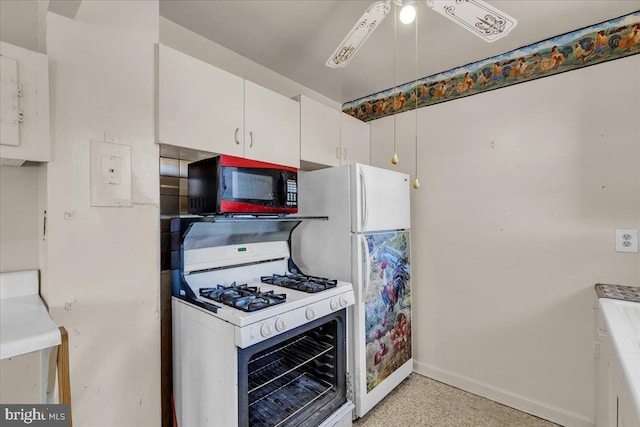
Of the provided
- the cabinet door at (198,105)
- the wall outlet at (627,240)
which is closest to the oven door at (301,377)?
the cabinet door at (198,105)

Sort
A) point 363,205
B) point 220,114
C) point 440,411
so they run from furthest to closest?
point 440,411
point 363,205
point 220,114

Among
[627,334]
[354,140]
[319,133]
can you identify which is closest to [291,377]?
[627,334]

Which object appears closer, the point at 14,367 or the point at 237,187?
the point at 14,367

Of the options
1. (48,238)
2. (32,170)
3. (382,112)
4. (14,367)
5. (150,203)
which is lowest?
(14,367)

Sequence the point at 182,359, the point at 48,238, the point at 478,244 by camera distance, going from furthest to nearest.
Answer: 1. the point at 478,244
2. the point at 182,359
3. the point at 48,238

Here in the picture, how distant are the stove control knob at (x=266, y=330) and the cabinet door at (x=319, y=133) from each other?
4.16ft

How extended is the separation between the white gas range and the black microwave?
8 cm

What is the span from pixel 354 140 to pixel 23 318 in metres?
2.46

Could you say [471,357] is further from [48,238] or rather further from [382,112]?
[48,238]

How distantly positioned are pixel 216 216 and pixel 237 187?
195 mm

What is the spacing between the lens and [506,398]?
2.23 meters

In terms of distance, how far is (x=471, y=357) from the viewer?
240 cm

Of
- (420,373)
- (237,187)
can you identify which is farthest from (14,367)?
(420,373)

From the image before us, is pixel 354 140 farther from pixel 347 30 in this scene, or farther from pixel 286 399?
pixel 286 399
